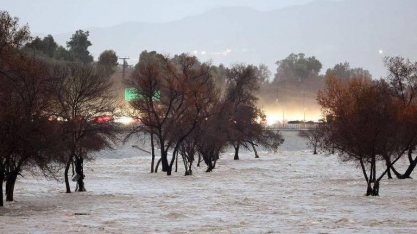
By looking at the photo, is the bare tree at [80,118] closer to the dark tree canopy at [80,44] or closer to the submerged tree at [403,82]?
the submerged tree at [403,82]

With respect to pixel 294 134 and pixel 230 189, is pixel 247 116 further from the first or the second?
pixel 294 134

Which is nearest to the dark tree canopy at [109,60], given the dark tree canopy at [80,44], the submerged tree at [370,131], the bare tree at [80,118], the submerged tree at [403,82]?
the dark tree canopy at [80,44]

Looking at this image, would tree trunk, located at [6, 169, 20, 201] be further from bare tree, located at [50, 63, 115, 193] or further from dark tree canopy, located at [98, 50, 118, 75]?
dark tree canopy, located at [98, 50, 118, 75]

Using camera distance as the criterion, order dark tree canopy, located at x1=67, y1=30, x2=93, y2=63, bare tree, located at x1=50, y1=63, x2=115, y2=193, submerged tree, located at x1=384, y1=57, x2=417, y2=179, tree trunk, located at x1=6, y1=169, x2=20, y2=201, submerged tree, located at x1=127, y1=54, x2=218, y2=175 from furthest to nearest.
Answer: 1. dark tree canopy, located at x1=67, y1=30, x2=93, y2=63
2. submerged tree, located at x1=127, y1=54, x2=218, y2=175
3. submerged tree, located at x1=384, y1=57, x2=417, y2=179
4. bare tree, located at x1=50, y1=63, x2=115, y2=193
5. tree trunk, located at x1=6, y1=169, x2=20, y2=201

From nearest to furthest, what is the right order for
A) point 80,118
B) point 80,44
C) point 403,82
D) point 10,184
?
point 10,184 → point 80,118 → point 403,82 → point 80,44

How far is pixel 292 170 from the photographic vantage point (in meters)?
73.5

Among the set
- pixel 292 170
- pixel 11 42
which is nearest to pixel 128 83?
pixel 292 170

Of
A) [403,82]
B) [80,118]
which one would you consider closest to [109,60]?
[403,82]

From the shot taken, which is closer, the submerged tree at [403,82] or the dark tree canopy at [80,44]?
the submerged tree at [403,82]

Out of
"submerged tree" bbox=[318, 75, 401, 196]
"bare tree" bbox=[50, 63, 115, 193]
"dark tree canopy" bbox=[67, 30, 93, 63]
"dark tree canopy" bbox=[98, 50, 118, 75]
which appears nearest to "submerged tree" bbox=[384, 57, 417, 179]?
"submerged tree" bbox=[318, 75, 401, 196]

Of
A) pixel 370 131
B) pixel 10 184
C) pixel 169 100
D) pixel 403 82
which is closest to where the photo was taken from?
pixel 10 184

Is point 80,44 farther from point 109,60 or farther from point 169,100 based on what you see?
point 169,100

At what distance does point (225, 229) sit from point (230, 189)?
72.2 ft

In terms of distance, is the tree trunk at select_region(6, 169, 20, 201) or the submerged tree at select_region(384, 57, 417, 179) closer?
the tree trunk at select_region(6, 169, 20, 201)
